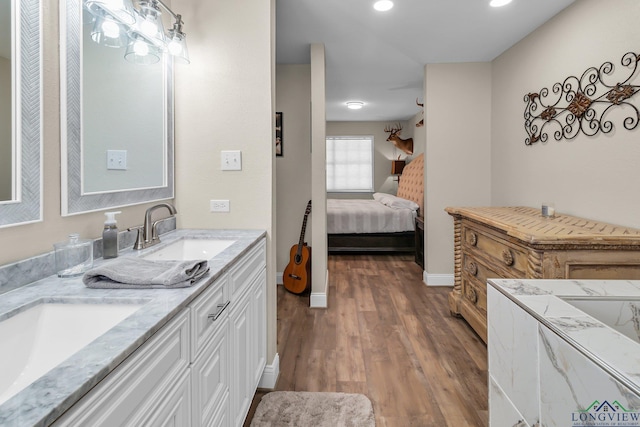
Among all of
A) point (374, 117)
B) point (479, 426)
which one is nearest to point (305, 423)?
point (479, 426)

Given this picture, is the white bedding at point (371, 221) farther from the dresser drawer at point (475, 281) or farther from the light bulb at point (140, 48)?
the light bulb at point (140, 48)

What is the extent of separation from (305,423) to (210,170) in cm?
142

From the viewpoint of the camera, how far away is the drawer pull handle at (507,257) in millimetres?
2129

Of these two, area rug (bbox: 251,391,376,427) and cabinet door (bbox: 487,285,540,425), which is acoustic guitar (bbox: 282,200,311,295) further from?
cabinet door (bbox: 487,285,540,425)

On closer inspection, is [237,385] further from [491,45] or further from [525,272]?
[491,45]

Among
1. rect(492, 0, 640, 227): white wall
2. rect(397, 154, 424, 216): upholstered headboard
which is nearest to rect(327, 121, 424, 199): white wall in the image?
rect(397, 154, 424, 216): upholstered headboard

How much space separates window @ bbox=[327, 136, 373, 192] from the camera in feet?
26.3

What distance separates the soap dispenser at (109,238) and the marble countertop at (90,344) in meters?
0.04

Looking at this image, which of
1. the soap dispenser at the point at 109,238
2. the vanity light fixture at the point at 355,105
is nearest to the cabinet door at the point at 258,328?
the soap dispenser at the point at 109,238

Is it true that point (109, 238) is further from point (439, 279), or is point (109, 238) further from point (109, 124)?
point (439, 279)

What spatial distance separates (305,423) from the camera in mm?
1691

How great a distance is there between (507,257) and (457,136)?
197 cm

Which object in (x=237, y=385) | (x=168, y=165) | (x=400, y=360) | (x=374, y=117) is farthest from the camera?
(x=374, y=117)

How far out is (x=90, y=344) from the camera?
0.67 metres
